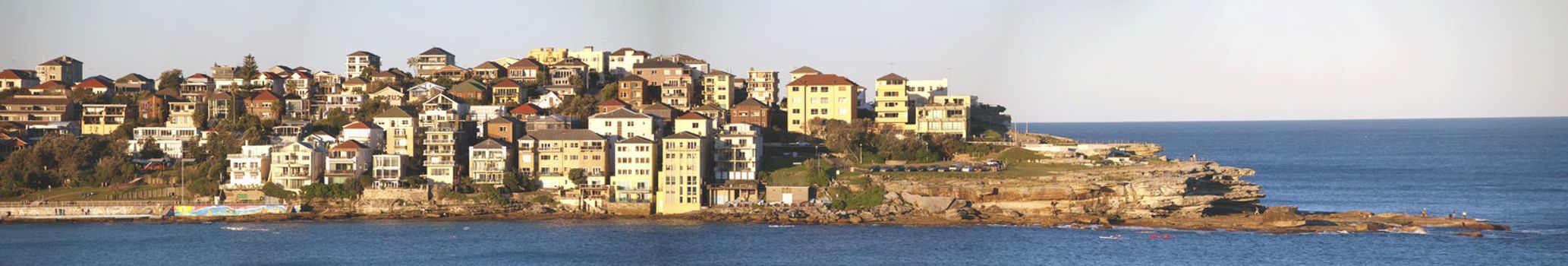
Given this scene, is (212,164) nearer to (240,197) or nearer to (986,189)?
(240,197)

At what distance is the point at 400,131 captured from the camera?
56062mm

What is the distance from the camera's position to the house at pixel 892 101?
63.8 metres

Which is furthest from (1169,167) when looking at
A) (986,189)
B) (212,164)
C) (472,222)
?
(212,164)

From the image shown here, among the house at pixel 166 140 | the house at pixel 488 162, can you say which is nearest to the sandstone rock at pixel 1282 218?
the house at pixel 488 162

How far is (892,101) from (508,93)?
15.9m

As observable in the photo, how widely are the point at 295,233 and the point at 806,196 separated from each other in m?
15.4

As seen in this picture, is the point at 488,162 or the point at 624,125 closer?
the point at 488,162

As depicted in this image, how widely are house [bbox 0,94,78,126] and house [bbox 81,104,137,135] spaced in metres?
0.75

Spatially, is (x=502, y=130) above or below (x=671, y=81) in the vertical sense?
below

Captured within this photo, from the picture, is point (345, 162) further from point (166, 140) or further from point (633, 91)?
point (633, 91)

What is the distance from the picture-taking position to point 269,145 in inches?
2132

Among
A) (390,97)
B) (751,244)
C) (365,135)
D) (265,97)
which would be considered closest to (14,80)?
(265,97)

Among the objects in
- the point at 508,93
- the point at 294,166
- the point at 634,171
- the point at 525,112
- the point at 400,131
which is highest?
the point at 508,93

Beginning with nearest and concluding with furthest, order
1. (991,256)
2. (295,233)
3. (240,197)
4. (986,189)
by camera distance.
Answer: (991,256) → (295,233) → (986,189) → (240,197)
